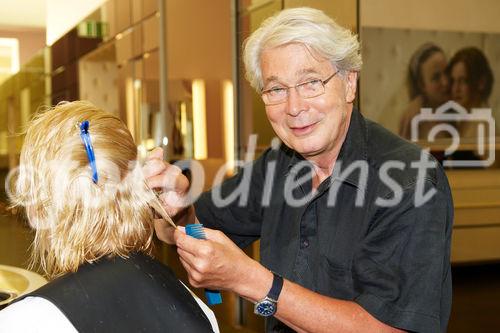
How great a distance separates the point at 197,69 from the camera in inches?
219

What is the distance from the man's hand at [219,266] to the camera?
1179 mm

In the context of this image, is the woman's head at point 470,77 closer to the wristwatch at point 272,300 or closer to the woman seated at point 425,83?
the woman seated at point 425,83

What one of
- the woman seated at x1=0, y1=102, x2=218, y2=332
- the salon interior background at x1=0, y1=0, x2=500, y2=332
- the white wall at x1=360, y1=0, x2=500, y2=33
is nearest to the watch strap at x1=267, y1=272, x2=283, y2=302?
the woman seated at x1=0, y1=102, x2=218, y2=332

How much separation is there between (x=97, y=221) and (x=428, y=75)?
10.5 feet

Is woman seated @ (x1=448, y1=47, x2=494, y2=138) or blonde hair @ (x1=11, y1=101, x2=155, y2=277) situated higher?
woman seated @ (x1=448, y1=47, x2=494, y2=138)

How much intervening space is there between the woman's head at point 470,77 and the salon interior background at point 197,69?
0.07m

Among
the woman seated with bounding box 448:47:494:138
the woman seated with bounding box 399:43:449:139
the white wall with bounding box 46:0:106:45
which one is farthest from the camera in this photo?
the white wall with bounding box 46:0:106:45

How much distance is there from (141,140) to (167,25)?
1336 millimetres

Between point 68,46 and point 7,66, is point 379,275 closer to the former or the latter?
point 7,66

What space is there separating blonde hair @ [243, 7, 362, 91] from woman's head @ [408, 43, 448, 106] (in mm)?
2552

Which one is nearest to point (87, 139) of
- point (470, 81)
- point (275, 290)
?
point (275, 290)

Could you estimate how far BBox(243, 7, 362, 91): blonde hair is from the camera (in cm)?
144

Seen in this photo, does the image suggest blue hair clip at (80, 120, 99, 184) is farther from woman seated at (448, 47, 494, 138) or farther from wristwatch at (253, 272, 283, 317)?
woman seated at (448, 47, 494, 138)

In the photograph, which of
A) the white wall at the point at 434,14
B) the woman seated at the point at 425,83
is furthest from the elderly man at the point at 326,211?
the woman seated at the point at 425,83
